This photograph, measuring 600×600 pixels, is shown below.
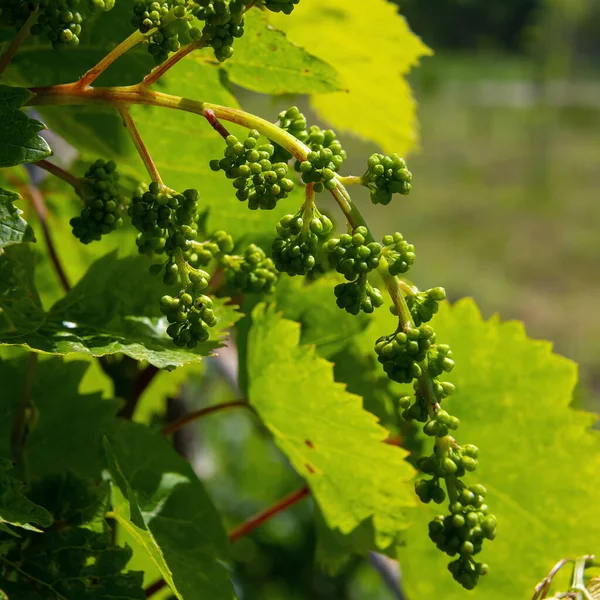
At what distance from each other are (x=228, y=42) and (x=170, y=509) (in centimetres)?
24

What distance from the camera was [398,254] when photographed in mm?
317

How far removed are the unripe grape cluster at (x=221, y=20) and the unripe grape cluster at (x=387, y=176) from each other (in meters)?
0.07

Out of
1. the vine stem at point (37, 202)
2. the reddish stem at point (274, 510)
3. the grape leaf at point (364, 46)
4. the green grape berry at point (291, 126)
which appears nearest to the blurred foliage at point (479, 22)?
the grape leaf at point (364, 46)

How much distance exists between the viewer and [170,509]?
16.3 inches

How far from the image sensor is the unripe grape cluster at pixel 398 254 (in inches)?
12.3

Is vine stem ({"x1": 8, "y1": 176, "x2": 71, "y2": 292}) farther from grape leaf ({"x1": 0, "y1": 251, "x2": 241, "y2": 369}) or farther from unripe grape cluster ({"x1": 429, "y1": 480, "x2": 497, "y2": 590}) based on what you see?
unripe grape cluster ({"x1": 429, "y1": 480, "x2": 497, "y2": 590})

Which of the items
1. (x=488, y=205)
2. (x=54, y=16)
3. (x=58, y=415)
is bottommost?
(x=488, y=205)

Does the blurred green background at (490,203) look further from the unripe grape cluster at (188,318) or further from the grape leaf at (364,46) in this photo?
the unripe grape cluster at (188,318)

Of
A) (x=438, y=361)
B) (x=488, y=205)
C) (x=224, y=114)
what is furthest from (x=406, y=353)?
(x=488, y=205)

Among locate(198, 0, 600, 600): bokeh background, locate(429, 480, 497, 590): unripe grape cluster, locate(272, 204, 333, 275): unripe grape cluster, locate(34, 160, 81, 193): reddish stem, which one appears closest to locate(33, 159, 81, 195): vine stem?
locate(34, 160, 81, 193): reddish stem

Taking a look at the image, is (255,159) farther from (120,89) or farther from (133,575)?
(133,575)

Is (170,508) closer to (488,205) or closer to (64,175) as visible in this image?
A: (64,175)

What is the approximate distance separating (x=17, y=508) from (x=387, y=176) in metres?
0.20

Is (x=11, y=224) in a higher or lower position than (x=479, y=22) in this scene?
higher
